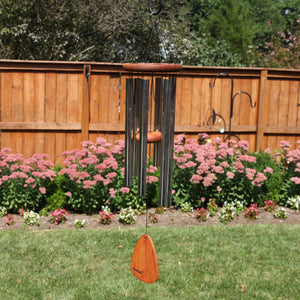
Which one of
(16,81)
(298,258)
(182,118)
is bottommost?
(298,258)

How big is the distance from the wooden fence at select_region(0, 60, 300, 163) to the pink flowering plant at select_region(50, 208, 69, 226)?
5.28 feet

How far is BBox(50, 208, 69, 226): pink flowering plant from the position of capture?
19.8ft

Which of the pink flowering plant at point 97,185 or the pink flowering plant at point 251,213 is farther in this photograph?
the pink flowering plant at point 251,213

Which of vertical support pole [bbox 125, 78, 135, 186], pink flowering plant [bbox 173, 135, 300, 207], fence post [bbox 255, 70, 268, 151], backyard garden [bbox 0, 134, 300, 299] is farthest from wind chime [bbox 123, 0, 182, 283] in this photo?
fence post [bbox 255, 70, 268, 151]

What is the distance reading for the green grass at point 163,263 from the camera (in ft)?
14.0

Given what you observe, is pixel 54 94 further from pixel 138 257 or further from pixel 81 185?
pixel 138 257

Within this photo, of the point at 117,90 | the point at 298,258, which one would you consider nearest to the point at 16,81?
the point at 117,90

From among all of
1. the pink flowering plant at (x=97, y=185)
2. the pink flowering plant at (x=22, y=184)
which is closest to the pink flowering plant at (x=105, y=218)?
the pink flowering plant at (x=97, y=185)

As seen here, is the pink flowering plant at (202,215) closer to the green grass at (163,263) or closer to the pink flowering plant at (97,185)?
the green grass at (163,263)

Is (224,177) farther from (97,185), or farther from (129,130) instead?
(129,130)

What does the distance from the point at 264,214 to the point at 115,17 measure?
708 centimetres

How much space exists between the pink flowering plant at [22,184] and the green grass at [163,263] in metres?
0.67

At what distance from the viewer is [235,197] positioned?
6.75 m

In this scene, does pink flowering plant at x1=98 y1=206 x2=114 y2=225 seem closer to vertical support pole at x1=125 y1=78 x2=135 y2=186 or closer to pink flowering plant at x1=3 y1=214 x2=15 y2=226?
pink flowering plant at x1=3 y1=214 x2=15 y2=226
